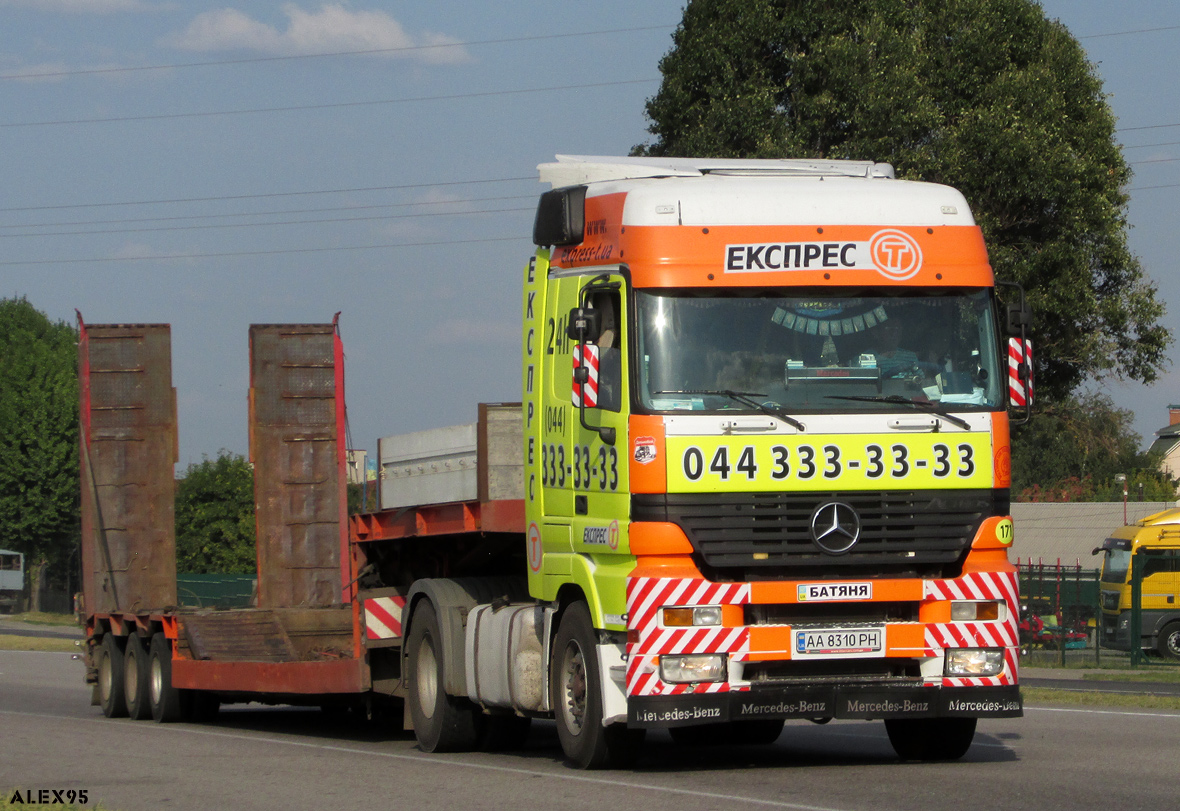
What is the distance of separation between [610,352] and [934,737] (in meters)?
3.42

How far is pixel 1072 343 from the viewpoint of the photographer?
29.0 meters

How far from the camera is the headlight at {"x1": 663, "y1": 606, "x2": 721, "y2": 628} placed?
9516 millimetres

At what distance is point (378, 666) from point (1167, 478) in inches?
2770

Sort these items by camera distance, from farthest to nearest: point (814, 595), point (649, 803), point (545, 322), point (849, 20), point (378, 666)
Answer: point (849, 20), point (378, 666), point (545, 322), point (814, 595), point (649, 803)

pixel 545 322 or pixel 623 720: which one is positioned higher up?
pixel 545 322

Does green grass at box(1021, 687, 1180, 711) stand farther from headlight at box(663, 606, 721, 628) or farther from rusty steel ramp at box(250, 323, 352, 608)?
headlight at box(663, 606, 721, 628)

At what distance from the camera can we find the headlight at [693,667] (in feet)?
31.3

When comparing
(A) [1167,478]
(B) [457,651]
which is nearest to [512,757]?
(B) [457,651]

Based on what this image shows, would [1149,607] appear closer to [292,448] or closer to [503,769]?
[292,448]

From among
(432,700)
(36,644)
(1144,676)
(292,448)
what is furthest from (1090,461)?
(432,700)

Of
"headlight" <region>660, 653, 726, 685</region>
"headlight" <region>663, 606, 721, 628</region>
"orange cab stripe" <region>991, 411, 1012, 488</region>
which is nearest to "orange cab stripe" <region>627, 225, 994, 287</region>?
"orange cab stripe" <region>991, 411, 1012, 488</region>

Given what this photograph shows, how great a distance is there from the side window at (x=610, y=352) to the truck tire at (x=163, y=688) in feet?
28.9

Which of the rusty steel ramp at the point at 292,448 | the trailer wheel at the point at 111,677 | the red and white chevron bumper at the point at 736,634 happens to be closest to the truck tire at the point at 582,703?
the red and white chevron bumper at the point at 736,634

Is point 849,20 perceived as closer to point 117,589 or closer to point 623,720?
point 117,589
